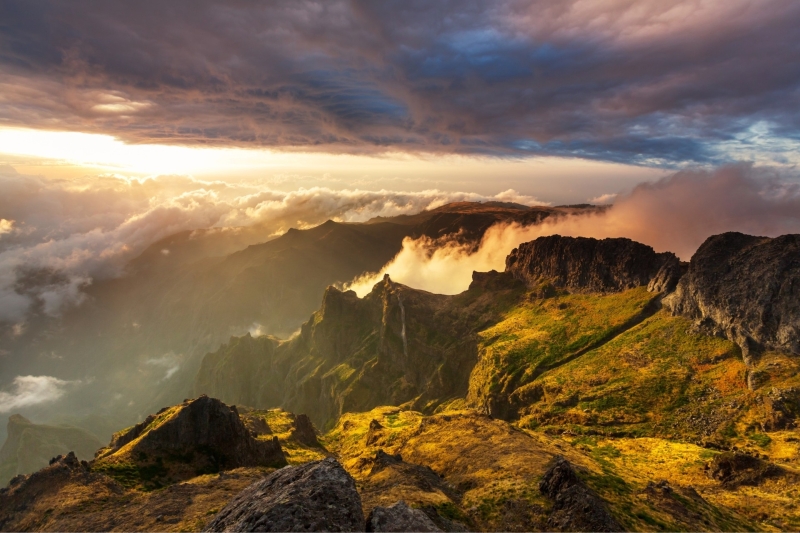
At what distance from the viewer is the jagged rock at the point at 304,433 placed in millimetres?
136500

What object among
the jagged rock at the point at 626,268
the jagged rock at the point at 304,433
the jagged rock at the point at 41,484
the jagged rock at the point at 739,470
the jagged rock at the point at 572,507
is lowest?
the jagged rock at the point at 304,433

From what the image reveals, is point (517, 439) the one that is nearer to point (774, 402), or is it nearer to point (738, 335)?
point (774, 402)

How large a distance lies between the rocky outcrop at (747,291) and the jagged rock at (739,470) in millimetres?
49710

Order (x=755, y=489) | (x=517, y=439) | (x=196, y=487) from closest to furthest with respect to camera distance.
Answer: (x=196, y=487), (x=755, y=489), (x=517, y=439)

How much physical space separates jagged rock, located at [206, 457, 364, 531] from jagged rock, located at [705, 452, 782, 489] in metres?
82.1

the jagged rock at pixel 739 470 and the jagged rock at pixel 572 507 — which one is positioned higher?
the jagged rock at pixel 572 507

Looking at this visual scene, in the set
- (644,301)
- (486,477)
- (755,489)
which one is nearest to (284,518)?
(486,477)

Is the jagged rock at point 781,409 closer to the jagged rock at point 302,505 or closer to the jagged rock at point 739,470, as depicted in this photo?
the jagged rock at point 739,470

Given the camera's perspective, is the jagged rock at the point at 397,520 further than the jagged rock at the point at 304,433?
No

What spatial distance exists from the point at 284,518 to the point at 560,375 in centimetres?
14096

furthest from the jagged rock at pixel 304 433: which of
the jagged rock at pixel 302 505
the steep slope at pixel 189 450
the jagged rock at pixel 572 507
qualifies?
the jagged rock at pixel 302 505

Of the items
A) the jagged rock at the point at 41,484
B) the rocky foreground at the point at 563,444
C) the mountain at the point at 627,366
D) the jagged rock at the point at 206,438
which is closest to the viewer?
the rocky foreground at the point at 563,444

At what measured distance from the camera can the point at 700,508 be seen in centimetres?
5147

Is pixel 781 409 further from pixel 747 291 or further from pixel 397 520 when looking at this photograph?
pixel 397 520
